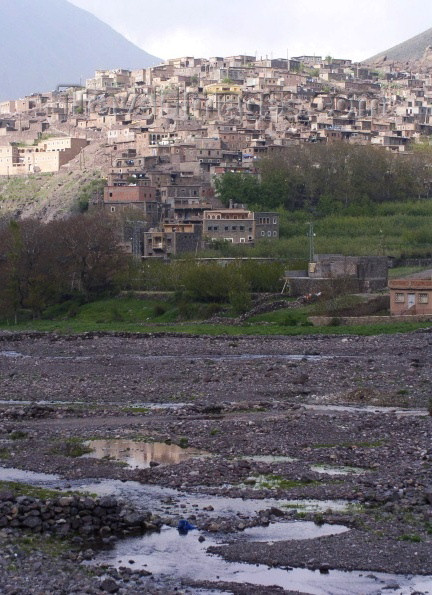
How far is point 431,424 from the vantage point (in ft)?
72.9

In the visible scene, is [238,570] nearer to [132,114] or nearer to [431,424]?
[431,424]

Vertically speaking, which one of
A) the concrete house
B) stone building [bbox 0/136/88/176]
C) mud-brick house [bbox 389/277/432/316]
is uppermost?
stone building [bbox 0/136/88/176]

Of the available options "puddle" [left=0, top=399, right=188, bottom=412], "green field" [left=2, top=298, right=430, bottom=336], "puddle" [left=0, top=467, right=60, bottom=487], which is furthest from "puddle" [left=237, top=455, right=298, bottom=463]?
"green field" [left=2, top=298, right=430, bottom=336]

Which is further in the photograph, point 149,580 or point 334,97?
point 334,97

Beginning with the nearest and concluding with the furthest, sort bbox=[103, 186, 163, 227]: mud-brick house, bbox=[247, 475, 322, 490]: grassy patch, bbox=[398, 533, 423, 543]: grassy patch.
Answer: bbox=[398, 533, 423, 543]: grassy patch < bbox=[247, 475, 322, 490]: grassy patch < bbox=[103, 186, 163, 227]: mud-brick house

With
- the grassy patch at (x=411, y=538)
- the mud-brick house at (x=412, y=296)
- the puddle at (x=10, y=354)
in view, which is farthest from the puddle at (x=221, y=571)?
the mud-brick house at (x=412, y=296)

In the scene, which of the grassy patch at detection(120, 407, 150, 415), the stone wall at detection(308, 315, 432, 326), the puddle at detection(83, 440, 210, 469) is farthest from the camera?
the stone wall at detection(308, 315, 432, 326)

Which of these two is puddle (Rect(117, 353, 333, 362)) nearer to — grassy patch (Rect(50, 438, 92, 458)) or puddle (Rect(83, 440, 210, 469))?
puddle (Rect(83, 440, 210, 469))

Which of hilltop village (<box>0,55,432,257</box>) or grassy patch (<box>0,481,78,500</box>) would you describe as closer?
grassy patch (<box>0,481,78,500</box>)

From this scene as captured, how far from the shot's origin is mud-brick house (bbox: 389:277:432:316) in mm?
41375

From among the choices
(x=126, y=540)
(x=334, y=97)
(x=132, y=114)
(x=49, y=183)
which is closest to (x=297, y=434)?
(x=126, y=540)

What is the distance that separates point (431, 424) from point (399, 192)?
52594 millimetres

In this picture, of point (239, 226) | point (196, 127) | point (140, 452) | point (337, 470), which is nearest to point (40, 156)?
point (196, 127)

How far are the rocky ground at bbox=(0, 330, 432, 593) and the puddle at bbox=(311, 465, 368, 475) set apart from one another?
66 mm
